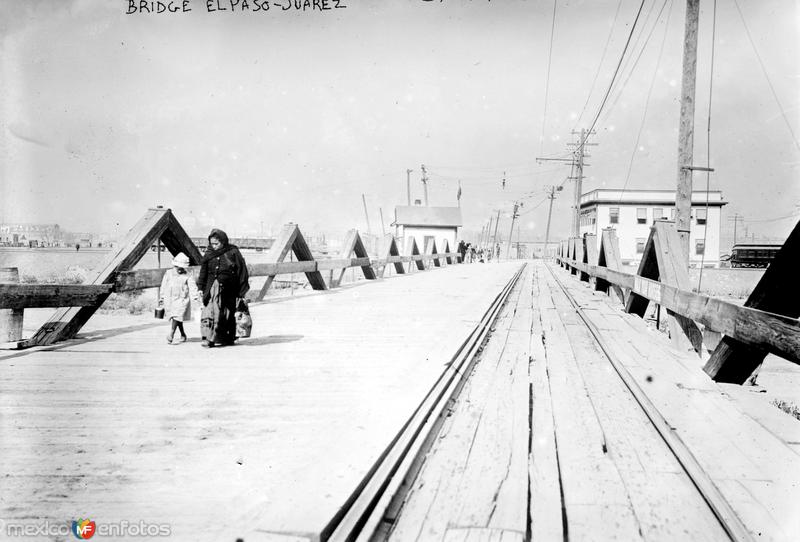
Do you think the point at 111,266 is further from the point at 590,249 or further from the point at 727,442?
the point at 590,249

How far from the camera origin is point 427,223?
72438 mm

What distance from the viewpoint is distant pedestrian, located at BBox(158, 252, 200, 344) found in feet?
19.2

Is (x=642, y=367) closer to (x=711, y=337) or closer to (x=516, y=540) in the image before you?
Answer: (x=711, y=337)

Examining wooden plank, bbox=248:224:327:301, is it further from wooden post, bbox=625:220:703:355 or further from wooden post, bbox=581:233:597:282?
wooden post, bbox=581:233:597:282

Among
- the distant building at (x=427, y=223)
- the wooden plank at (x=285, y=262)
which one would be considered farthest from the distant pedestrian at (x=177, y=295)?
the distant building at (x=427, y=223)

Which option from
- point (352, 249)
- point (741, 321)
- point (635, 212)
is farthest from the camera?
point (635, 212)

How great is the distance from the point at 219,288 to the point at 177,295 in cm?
58

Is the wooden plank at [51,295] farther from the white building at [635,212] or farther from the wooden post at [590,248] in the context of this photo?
the white building at [635,212]

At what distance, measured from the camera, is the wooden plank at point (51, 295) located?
472 cm

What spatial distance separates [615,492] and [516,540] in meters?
0.67

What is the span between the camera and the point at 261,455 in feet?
9.00

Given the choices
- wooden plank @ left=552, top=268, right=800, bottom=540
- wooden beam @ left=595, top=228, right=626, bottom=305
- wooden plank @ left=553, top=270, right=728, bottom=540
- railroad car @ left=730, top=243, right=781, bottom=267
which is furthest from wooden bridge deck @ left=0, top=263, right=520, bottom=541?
railroad car @ left=730, top=243, right=781, bottom=267

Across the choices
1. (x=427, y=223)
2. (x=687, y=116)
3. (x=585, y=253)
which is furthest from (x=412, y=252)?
(x=427, y=223)

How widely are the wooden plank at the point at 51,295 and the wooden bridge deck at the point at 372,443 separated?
1.59ft
